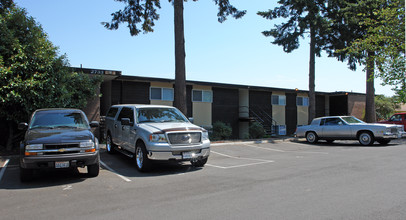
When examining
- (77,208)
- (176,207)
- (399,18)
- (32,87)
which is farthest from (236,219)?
(399,18)

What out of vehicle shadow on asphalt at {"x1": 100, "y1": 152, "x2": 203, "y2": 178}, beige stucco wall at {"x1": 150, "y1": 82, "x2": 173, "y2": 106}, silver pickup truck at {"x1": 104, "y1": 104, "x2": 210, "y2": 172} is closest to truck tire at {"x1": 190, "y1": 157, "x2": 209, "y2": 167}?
silver pickup truck at {"x1": 104, "y1": 104, "x2": 210, "y2": 172}

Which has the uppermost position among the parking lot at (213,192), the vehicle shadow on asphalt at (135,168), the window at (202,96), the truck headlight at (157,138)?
the window at (202,96)

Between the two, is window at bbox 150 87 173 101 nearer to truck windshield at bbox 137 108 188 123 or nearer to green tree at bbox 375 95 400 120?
truck windshield at bbox 137 108 188 123

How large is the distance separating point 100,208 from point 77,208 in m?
0.41

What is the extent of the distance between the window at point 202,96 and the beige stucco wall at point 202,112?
0.75 ft

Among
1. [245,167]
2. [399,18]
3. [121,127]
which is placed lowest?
[245,167]

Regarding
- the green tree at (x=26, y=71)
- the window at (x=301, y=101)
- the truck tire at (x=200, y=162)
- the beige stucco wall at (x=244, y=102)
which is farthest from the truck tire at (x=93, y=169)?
the window at (x=301, y=101)

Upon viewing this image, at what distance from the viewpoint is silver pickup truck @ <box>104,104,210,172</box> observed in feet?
26.8

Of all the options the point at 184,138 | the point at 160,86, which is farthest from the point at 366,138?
the point at 160,86

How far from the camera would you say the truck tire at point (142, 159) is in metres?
8.17

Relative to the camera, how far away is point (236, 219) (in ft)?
14.6

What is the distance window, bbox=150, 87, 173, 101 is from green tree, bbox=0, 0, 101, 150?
749 cm

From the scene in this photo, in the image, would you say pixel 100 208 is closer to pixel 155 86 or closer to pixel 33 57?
pixel 33 57

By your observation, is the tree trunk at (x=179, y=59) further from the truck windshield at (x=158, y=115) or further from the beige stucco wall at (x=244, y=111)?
the beige stucco wall at (x=244, y=111)
